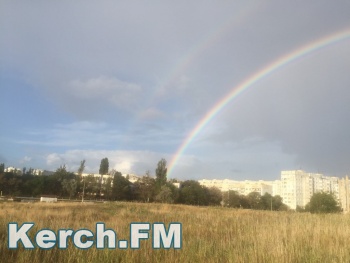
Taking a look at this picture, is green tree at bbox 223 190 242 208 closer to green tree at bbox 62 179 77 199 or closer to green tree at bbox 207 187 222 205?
green tree at bbox 207 187 222 205

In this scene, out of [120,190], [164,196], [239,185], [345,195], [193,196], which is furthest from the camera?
[239,185]

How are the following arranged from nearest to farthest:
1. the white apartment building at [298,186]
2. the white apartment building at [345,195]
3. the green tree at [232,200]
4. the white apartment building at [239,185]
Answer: the white apartment building at [345,195] → the green tree at [232,200] → the white apartment building at [298,186] → the white apartment building at [239,185]

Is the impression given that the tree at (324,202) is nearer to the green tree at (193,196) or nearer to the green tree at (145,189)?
the green tree at (145,189)

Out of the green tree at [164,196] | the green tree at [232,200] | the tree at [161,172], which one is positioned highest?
the tree at [161,172]

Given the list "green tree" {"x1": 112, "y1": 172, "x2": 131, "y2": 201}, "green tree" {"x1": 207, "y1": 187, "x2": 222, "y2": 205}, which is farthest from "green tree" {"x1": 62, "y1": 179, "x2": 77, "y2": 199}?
"green tree" {"x1": 207, "y1": 187, "x2": 222, "y2": 205}

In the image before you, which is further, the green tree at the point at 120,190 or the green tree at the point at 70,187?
the green tree at the point at 120,190

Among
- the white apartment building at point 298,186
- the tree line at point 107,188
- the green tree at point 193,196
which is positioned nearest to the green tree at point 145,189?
the tree line at point 107,188

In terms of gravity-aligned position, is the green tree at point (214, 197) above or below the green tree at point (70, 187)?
below

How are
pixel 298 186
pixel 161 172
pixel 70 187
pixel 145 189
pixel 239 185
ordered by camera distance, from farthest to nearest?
pixel 239 185, pixel 298 186, pixel 161 172, pixel 145 189, pixel 70 187

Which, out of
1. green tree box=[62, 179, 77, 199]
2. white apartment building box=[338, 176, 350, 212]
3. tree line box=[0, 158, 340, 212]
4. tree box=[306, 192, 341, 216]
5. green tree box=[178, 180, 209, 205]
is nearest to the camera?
tree box=[306, 192, 341, 216]

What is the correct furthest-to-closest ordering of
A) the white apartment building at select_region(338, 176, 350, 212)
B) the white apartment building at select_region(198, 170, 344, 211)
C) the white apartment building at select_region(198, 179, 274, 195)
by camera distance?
the white apartment building at select_region(198, 179, 274, 195) < the white apartment building at select_region(198, 170, 344, 211) < the white apartment building at select_region(338, 176, 350, 212)

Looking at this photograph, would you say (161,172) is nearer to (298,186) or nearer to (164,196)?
(164,196)

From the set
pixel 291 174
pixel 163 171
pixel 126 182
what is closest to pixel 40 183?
pixel 126 182

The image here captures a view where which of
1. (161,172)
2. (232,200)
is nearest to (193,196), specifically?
(161,172)
